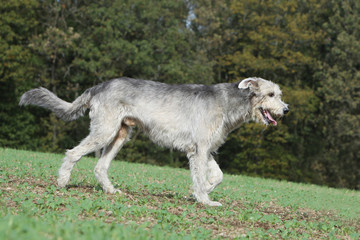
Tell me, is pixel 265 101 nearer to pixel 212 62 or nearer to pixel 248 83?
pixel 248 83

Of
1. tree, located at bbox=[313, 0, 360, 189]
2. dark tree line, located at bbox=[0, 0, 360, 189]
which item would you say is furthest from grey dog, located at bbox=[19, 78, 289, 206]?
tree, located at bbox=[313, 0, 360, 189]

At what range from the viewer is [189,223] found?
679cm

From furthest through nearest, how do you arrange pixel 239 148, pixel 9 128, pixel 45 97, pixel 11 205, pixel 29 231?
1. pixel 239 148
2. pixel 9 128
3. pixel 45 97
4. pixel 11 205
5. pixel 29 231

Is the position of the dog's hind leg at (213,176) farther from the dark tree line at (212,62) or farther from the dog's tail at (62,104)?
the dark tree line at (212,62)

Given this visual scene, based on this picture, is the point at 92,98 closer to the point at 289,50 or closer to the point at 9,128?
the point at 9,128

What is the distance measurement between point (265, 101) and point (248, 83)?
517 millimetres

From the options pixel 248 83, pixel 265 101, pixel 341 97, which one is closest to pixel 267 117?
pixel 265 101

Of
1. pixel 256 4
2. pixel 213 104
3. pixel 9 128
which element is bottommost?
pixel 9 128

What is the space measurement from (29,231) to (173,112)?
16.7ft

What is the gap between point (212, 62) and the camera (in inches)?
1410

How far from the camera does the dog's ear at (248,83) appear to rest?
9.00 metres

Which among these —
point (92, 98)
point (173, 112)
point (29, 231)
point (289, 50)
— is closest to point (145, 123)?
point (173, 112)

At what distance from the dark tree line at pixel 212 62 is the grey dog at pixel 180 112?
23.2 metres

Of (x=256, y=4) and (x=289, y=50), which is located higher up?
(x=256, y=4)
